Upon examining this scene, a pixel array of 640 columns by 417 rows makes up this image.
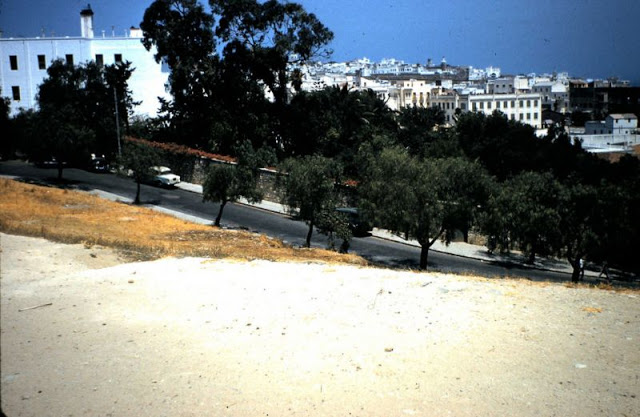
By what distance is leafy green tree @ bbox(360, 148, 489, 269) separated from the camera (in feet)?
79.8

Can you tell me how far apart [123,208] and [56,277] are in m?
16.6

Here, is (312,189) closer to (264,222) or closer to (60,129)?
(264,222)

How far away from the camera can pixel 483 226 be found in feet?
86.3

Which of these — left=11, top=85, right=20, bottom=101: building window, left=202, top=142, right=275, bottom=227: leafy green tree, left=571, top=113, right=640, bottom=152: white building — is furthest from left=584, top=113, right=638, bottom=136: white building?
left=202, top=142, right=275, bottom=227: leafy green tree

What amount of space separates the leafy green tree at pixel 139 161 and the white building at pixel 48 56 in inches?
843

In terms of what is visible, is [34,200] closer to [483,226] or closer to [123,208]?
[123,208]

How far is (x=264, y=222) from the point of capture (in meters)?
34.3

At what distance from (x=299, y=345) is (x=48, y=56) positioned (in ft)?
185

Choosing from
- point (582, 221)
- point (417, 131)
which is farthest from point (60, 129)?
point (417, 131)

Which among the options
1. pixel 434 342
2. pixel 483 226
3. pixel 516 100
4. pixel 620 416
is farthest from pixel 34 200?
pixel 516 100

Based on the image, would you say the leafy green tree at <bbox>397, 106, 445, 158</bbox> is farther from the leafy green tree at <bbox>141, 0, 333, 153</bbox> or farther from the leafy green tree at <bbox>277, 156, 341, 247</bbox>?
the leafy green tree at <bbox>277, 156, 341, 247</bbox>

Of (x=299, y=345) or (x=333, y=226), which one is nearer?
(x=299, y=345)

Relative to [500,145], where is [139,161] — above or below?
below

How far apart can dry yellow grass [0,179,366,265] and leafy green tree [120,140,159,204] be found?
22.1 feet
